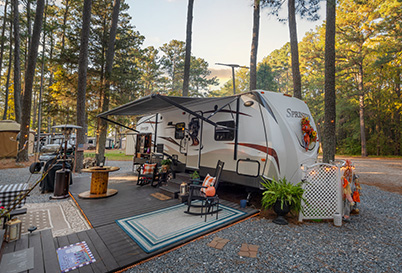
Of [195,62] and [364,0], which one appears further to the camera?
[195,62]

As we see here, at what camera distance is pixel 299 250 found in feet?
9.20

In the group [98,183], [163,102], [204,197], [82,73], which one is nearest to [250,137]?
[204,197]

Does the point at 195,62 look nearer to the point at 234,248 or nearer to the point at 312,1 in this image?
the point at 312,1

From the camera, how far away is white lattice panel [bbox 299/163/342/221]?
384cm

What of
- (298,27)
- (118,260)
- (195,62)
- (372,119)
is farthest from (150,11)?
(372,119)

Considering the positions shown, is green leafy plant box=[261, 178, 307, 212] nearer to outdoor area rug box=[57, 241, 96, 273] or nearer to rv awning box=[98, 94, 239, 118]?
rv awning box=[98, 94, 239, 118]

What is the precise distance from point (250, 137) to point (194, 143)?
6.86 feet

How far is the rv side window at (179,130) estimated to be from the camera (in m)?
6.87

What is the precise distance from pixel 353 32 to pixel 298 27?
12.5m

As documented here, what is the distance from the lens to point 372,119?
60.4 ft

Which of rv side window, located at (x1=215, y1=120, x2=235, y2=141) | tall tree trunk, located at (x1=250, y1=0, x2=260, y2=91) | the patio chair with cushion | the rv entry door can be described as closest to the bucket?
rv side window, located at (x1=215, y1=120, x2=235, y2=141)

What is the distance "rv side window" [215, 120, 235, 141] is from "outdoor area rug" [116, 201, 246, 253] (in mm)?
1843

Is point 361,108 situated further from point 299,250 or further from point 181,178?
point 299,250

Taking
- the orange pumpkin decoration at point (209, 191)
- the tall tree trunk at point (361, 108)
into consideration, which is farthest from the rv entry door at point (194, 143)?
the tall tree trunk at point (361, 108)
